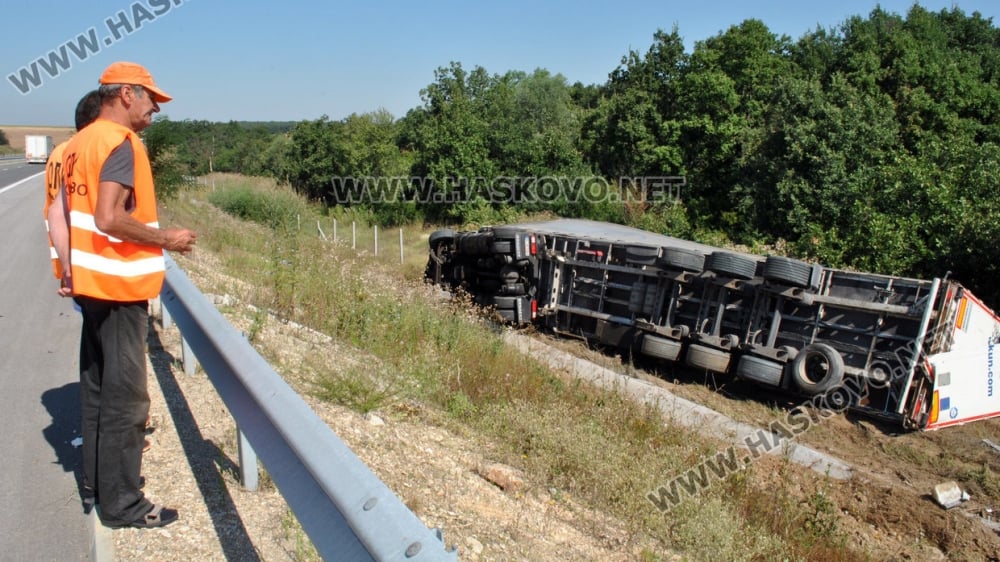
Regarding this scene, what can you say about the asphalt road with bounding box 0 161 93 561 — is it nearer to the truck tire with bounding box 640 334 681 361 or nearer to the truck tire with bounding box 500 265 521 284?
the truck tire with bounding box 500 265 521 284

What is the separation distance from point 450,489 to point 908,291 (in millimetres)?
7662

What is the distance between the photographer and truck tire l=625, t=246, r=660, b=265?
37.6ft

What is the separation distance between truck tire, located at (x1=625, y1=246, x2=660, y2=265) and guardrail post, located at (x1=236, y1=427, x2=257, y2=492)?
894 cm

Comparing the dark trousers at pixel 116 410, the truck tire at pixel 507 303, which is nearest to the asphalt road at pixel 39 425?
the dark trousers at pixel 116 410

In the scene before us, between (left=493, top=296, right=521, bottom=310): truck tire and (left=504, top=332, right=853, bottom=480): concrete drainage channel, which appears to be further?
(left=493, top=296, right=521, bottom=310): truck tire

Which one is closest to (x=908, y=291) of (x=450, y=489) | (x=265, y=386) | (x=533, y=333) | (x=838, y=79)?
(x=533, y=333)

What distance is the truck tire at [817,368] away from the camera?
9234mm

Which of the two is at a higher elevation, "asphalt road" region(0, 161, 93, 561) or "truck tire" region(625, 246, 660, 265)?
"truck tire" region(625, 246, 660, 265)

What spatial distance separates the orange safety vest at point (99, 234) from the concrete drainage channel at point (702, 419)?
17.1 ft

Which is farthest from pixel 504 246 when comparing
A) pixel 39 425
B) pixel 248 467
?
pixel 248 467

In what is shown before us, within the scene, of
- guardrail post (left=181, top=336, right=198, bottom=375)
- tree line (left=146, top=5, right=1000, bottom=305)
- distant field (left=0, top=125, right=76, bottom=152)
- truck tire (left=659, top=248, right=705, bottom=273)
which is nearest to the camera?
guardrail post (left=181, top=336, right=198, bottom=375)

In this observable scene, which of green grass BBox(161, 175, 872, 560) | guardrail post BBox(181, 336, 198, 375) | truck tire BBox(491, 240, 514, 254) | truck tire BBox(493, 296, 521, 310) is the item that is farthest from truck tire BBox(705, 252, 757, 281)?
guardrail post BBox(181, 336, 198, 375)

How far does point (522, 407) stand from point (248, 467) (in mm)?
2542

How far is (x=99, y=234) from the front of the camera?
113 inches
